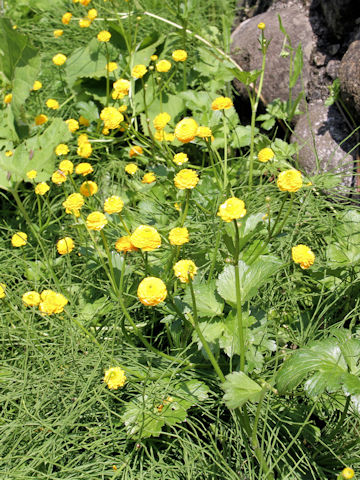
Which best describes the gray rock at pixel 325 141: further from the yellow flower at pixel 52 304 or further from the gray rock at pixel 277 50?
the yellow flower at pixel 52 304

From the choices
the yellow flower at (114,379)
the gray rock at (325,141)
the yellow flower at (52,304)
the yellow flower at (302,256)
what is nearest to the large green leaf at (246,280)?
the yellow flower at (302,256)

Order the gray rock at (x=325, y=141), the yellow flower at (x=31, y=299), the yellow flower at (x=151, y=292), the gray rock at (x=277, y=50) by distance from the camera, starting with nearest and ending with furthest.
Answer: the yellow flower at (x=151, y=292) → the yellow flower at (x=31, y=299) → the gray rock at (x=325, y=141) → the gray rock at (x=277, y=50)

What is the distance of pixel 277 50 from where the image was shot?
227 centimetres

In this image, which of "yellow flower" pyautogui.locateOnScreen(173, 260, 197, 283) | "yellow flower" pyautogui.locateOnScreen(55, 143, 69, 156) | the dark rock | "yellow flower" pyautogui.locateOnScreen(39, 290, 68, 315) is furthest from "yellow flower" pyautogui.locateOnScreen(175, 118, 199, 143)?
the dark rock

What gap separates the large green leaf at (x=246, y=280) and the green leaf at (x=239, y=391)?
192 mm

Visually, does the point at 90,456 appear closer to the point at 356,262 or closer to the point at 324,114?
the point at 356,262

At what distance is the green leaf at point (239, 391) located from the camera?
95 centimetres

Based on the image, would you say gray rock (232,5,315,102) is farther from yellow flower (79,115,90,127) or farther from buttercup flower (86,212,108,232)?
buttercup flower (86,212,108,232)

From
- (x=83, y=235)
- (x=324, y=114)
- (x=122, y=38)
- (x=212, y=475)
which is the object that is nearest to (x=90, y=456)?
(x=212, y=475)

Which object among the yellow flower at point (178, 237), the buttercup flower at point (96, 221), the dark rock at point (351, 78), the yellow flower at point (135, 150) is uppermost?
the dark rock at point (351, 78)

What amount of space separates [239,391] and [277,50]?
1.78 m

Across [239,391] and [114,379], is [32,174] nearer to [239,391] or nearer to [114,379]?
[114,379]

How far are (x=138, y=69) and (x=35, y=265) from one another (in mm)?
812

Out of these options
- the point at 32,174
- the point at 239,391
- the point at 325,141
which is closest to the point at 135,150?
the point at 32,174
